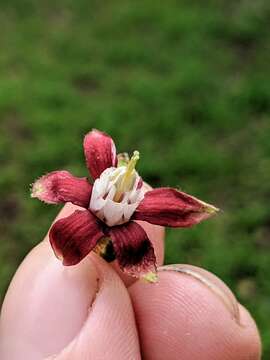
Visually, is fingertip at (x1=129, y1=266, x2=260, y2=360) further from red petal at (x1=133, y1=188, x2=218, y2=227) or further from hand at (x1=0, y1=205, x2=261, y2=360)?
red petal at (x1=133, y1=188, x2=218, y2=227)

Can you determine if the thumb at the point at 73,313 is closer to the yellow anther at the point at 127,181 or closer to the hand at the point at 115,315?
the hand at the point at 115,315

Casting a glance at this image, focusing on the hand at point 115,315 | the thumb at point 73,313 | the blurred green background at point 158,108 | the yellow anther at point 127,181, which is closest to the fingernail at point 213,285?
the hand at point 115,315

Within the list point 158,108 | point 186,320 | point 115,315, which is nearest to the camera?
point 115,315

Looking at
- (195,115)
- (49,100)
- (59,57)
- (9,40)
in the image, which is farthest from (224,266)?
(9,40)

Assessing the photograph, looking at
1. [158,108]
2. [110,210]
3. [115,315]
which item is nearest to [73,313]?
[115,315]

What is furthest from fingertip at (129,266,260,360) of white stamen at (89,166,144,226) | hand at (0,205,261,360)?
white stamen at (89,166,144,226)

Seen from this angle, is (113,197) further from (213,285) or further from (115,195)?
(213,285)
